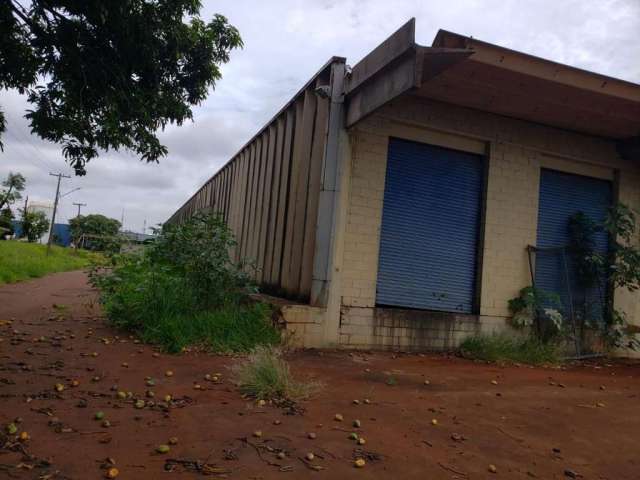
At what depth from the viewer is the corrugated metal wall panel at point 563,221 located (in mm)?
8273

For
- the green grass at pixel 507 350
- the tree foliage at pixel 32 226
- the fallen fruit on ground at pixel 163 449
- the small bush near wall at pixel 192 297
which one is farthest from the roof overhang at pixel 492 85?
the tree foliage at pixel 32 226

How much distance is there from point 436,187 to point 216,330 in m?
3.70

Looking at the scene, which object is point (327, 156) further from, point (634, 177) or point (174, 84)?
point (634, 177)

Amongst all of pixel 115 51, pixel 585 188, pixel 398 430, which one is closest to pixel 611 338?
pixel 585 188

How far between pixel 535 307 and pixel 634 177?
308 centimetres

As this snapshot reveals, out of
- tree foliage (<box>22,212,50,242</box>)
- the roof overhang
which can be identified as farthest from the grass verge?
tree foliage (<box>22,212,50,242</box>)

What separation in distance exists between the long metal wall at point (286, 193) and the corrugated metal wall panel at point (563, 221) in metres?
3.66

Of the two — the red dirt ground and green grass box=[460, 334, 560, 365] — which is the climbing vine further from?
the red dirt ground

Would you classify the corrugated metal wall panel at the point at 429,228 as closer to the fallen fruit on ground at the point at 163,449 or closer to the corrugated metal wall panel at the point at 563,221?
the corrugated metal wall panel at the point at 563,221

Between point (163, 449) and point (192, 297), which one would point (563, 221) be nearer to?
point (192, 297)

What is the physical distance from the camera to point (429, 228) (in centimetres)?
757

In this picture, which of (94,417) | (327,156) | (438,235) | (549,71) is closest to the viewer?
(94,417)

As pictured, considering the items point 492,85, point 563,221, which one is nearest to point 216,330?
point 492,85

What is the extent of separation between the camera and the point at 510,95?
712 cm
